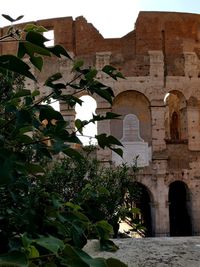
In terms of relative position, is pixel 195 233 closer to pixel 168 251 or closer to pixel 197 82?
pixel 197 82

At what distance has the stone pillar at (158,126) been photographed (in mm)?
19531

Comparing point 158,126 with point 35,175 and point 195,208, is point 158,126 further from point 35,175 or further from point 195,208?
point 35,175

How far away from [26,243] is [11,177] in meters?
0.16

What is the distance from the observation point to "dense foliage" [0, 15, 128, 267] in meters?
1.08

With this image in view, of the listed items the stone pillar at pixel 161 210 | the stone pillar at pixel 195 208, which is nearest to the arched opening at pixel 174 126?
the stone pillar at pixel 195 208

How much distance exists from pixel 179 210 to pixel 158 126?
161 inches

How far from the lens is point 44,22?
21.0 metres

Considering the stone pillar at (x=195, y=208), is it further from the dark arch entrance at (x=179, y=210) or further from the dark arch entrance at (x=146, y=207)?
the dark arch entrance at (x=146, y=207)

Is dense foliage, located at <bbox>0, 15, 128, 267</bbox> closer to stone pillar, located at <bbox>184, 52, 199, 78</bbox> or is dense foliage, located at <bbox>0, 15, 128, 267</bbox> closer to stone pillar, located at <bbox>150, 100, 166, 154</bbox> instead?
stone pillar, located at <bbox>150, 100, 166, 154</bbox>

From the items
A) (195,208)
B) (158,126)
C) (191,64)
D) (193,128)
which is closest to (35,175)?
(158,126)

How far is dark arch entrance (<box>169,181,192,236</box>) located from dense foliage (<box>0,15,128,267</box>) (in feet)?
61.7

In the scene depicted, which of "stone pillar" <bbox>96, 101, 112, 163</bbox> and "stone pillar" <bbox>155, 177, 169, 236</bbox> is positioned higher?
"stone pillar" <bbox>96, 101, 112, 163</bbox>

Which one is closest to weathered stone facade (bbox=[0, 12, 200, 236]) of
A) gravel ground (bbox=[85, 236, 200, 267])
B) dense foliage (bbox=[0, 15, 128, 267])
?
gravel ground (bbox=[85, 236, 200, 267])

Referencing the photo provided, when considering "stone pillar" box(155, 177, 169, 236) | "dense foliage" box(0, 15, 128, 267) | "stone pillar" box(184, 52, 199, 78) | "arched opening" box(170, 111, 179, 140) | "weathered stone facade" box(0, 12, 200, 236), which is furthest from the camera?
"arched opening" box(170, 111, 179, 140)
